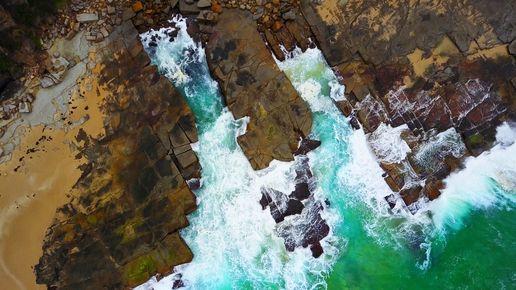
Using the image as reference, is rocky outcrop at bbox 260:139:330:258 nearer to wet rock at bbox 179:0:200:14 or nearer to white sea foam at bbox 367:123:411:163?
white sea foam at bbox 367:123:411:163

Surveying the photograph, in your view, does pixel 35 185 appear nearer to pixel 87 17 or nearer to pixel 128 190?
pixel 128 190

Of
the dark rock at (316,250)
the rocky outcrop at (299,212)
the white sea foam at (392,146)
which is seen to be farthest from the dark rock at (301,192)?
the white sea foam at (392,146)

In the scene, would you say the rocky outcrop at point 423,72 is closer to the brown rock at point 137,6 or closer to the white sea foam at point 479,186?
the white sea foam at point 479,186

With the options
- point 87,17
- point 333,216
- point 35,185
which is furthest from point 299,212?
point 87,17

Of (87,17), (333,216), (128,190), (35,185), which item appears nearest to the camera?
(35,185)

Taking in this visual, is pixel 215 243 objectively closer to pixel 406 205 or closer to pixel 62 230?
pixel 62 230

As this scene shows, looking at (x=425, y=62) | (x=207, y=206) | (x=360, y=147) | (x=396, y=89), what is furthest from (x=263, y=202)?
(x=425, y=62)
